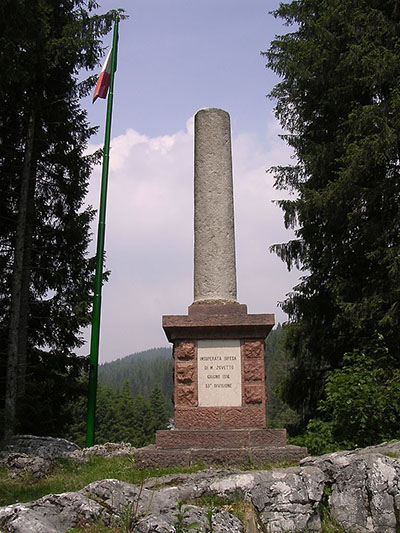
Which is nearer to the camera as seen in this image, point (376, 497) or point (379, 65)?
point (376, 497)

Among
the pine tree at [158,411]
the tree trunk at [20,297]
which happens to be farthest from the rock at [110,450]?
the pine tree at [158,411]

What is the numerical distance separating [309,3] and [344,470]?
13027 mm

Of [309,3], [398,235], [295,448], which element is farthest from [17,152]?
[295,448]

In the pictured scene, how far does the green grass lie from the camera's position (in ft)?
19.1

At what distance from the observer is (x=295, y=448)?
249 inches

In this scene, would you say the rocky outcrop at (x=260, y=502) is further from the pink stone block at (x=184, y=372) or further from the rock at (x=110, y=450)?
the rock at (x=110, y=450)

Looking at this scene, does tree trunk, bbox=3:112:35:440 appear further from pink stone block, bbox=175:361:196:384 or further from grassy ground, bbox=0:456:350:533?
pink stone block, bbox=175:361:196:384

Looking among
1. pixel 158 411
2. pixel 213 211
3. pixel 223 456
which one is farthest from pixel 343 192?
pixel 158 411

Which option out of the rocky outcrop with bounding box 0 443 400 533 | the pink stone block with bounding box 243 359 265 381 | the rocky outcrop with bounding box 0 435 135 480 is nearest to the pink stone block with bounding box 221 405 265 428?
the pink stone block with bounding box 243 359 265 381

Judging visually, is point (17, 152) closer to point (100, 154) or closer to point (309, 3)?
point (100, 154)

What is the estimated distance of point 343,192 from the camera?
10828 millimetres

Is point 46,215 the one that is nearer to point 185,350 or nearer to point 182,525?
point 185,350

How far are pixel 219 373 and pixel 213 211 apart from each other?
7.63ft

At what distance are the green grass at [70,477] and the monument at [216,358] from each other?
12.2 inches
